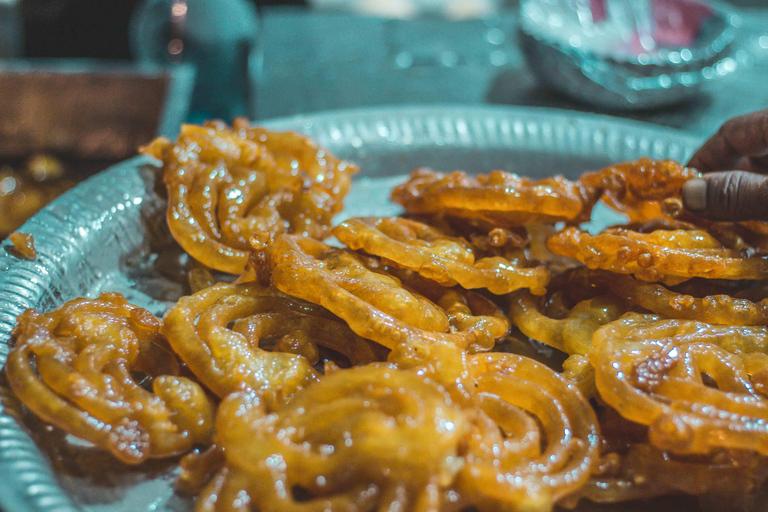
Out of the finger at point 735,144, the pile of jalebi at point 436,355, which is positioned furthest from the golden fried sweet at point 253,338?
the finger at point 735,144

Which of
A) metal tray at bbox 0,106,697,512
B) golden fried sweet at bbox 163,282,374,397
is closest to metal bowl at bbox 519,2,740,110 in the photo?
metal tray at bbox 0,106,697,512

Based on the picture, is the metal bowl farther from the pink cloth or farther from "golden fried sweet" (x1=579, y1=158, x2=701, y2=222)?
"golden fried sweet" (x1=579, y1=158, x2=701, y2=222)

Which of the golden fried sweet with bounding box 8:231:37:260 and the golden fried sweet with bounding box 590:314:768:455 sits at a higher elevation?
the golden fried sweet with bounding box 590:314:768:455

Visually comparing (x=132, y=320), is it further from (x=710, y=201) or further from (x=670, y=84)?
(x=670, y=84)

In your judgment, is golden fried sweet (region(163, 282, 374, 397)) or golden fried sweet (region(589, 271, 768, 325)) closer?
golden fried sweet (region(163, 282, 374, 397))

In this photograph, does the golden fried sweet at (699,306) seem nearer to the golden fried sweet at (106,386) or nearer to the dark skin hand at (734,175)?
the dark skin hand at (734,175)

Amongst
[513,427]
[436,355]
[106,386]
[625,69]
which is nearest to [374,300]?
[436,355]

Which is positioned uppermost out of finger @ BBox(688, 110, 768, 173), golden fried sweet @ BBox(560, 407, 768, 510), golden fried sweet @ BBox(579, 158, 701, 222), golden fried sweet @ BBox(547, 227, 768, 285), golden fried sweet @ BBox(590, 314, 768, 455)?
finger @ BBox(688, 110, 768, 173)
